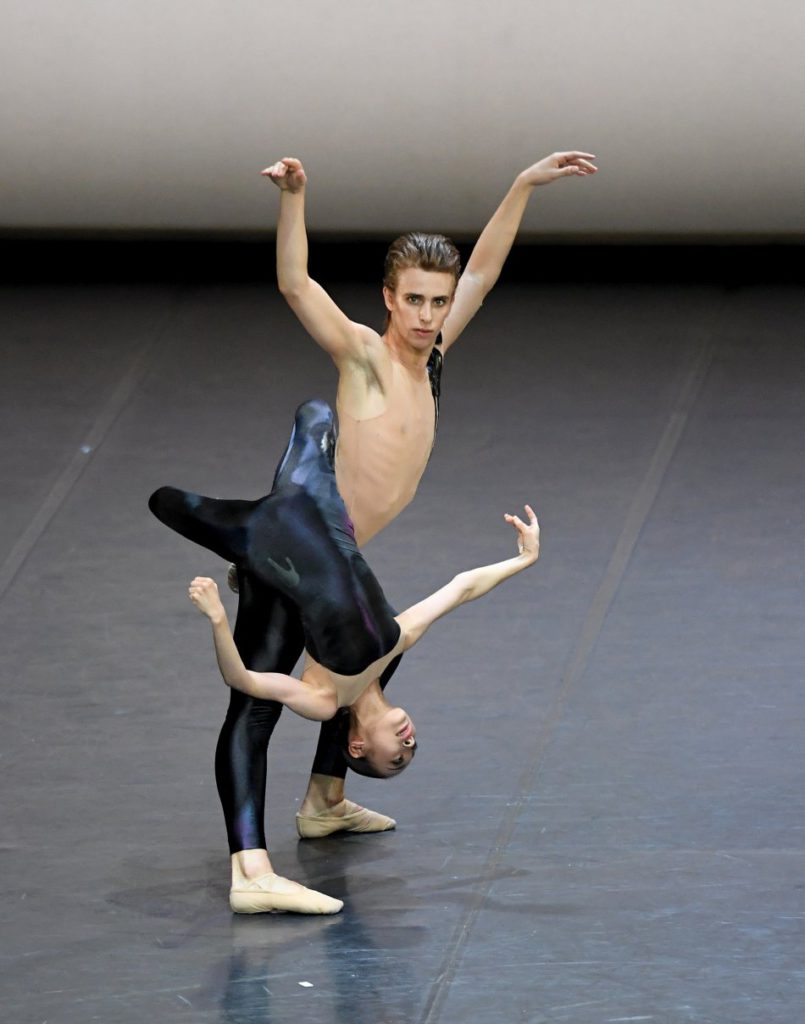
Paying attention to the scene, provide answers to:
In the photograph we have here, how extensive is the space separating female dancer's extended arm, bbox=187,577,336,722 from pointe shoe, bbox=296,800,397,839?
23 centimetres

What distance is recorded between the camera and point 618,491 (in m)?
5.13

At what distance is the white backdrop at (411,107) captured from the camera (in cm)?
599

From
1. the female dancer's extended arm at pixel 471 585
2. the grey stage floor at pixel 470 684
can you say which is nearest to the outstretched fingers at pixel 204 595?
the female dancer's extended arm at pixel 471 585

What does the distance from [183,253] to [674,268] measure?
1.55m

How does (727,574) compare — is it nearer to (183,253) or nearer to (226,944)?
(226,944)

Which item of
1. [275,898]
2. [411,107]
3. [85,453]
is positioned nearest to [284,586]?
[275,898]

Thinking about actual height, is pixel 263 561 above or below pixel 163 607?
above

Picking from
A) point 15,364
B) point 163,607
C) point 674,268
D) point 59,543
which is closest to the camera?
point 163,607

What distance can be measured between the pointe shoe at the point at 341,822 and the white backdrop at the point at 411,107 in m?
2.86

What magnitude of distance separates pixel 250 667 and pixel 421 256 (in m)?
0.74

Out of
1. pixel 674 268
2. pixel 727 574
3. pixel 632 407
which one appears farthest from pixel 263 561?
pixel 674 268

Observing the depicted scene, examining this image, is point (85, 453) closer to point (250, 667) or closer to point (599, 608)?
point (599, 608)

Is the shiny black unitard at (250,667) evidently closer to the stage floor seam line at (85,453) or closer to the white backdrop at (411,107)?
Result: the stage floor seam line at (85,453)

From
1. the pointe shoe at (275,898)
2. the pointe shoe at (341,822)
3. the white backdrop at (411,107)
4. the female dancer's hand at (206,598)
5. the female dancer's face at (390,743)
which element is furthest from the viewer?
the white backdrop at (411,107)
